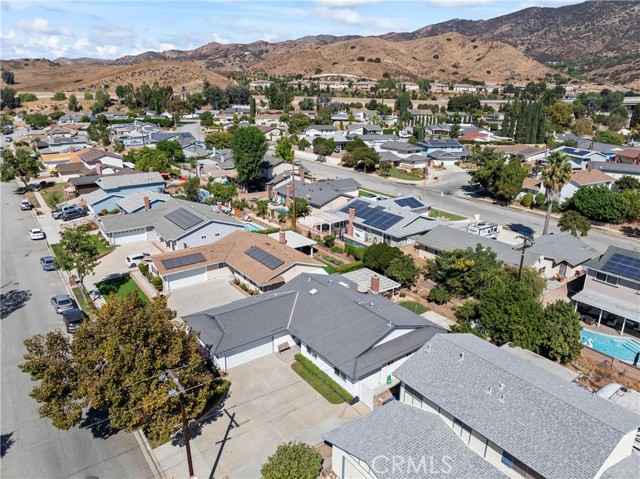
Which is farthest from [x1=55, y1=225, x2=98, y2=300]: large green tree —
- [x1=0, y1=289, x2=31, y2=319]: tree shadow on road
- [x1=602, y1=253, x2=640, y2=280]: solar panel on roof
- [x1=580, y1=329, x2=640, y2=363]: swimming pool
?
[x1=602, y1=253, x2=640, y2=280]: solar panel on roof

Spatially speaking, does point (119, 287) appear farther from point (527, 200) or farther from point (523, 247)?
point (527, 200)

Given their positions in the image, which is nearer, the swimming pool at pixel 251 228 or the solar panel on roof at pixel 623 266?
the solar panel on roof at pixel 623 266

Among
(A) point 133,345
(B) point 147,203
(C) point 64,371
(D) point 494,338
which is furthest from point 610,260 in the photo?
(B) point 147,203

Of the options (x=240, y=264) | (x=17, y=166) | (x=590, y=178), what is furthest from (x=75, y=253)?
(x=590, y=178)

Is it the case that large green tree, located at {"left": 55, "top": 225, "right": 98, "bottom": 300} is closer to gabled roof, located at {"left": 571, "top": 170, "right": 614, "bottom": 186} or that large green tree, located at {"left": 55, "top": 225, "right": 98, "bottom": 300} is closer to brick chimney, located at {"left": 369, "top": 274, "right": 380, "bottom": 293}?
brick chimney, located at {"left": 369, "top": 274, "right": 380, "bottom": 293}

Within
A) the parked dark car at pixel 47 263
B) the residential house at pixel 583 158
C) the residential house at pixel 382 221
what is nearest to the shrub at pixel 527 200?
the residential house at pixel 382 221

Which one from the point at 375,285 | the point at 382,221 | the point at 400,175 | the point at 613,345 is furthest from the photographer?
the point at 400,175

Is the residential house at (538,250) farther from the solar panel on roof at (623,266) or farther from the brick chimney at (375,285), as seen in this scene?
the brick chimney at (375,285)
